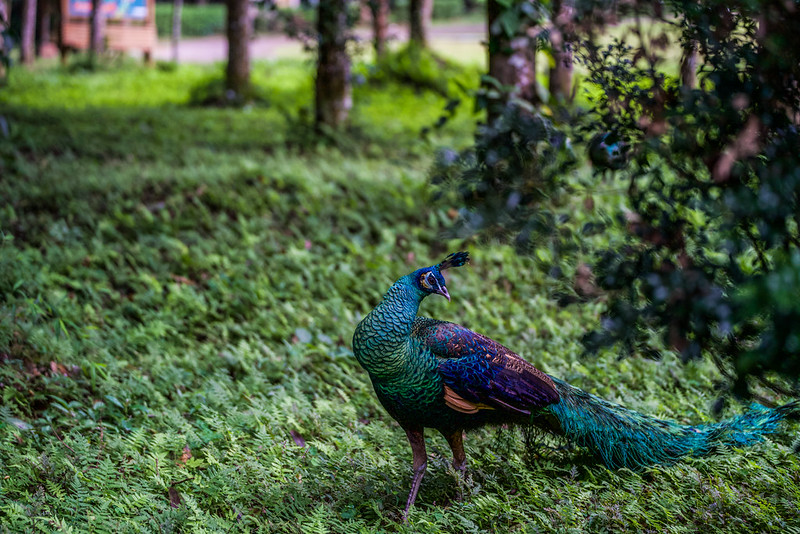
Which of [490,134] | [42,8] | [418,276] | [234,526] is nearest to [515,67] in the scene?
[490,134]

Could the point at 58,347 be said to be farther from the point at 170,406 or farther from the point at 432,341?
the point at 432,341

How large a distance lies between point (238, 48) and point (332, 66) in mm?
4006

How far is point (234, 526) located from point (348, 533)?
20.1 inches

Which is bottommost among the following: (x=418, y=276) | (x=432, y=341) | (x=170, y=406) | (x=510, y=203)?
(x=170, y=406)

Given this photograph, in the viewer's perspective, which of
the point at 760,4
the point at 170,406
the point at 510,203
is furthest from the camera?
the point at 170,406

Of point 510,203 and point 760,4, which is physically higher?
point 760,4

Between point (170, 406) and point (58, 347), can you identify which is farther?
point (58, 347)

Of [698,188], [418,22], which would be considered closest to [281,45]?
[418,22]

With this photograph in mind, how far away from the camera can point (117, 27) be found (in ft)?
61.9

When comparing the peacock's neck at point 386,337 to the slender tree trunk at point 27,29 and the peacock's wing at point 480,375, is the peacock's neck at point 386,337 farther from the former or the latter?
the slender tree trunk at point 27,29

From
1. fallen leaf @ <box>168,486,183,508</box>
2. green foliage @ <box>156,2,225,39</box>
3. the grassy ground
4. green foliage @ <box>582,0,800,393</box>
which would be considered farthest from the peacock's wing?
green foliage @ <box>156,2,225,39</box>

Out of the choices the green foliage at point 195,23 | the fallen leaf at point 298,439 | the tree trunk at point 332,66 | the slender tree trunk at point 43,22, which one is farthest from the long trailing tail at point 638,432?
the green foliage at point 195,23

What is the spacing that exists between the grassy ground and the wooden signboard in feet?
35.2

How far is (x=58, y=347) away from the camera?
15.1 feet
